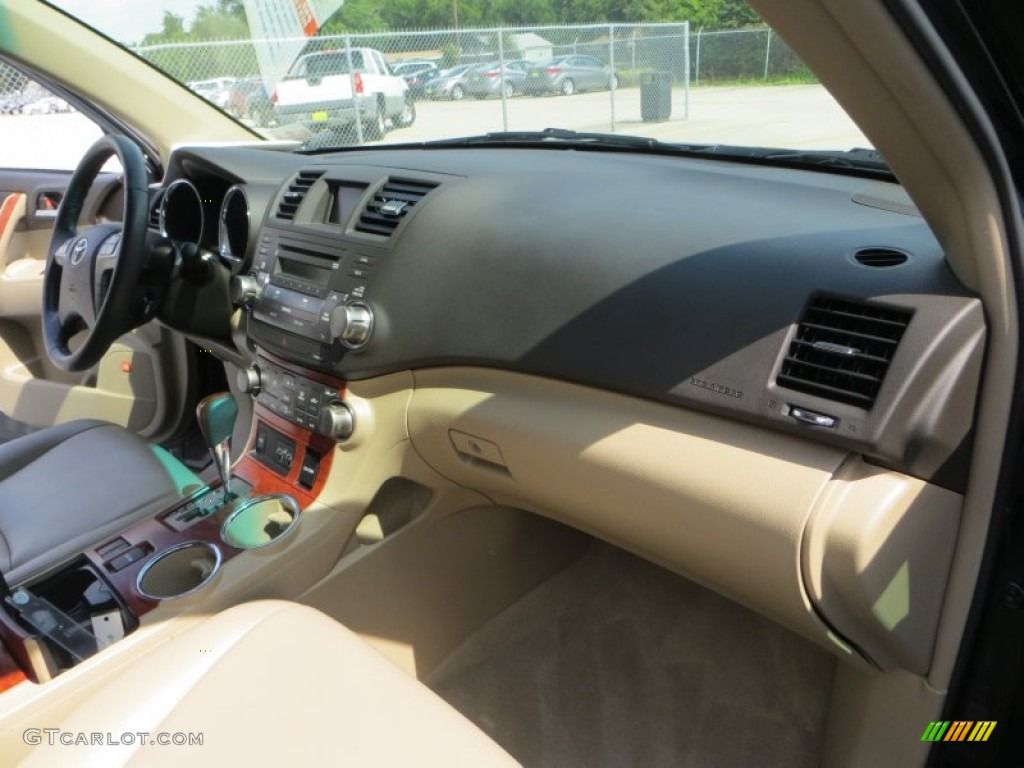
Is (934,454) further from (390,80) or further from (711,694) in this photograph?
(390,80)

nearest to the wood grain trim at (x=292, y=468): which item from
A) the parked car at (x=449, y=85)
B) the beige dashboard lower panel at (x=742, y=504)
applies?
the beige dashboard lower panel at (x=742, y=504)

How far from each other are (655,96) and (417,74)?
1.66m

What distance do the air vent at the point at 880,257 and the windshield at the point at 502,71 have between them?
8.6 inches

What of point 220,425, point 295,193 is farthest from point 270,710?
point 295,193

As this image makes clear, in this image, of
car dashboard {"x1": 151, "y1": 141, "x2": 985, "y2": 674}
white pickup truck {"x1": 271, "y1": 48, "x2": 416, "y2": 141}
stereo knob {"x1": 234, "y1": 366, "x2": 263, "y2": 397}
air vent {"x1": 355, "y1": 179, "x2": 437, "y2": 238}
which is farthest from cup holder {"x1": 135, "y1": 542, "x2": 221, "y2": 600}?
white pickup truck {"x1": 271, "y1": 48, "x2": 416, "y2": 141}

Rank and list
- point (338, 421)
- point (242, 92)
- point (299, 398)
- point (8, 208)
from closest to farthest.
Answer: point (338, 421)
point (299, 398)
point (8, 208)
point (242, 92)

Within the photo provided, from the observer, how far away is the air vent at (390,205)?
1793 mm

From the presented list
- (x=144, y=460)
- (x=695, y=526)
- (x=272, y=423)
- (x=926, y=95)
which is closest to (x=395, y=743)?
(x=695, y=526)

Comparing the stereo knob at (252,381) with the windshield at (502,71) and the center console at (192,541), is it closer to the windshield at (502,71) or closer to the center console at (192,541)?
the center console at (192,541)

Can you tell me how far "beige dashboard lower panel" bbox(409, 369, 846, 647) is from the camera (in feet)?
3.96

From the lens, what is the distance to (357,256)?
1788mm

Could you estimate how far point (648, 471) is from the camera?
1.35m

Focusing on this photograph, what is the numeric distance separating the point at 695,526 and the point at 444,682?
1.01 m

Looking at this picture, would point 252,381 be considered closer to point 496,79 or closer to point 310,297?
point 310,297
